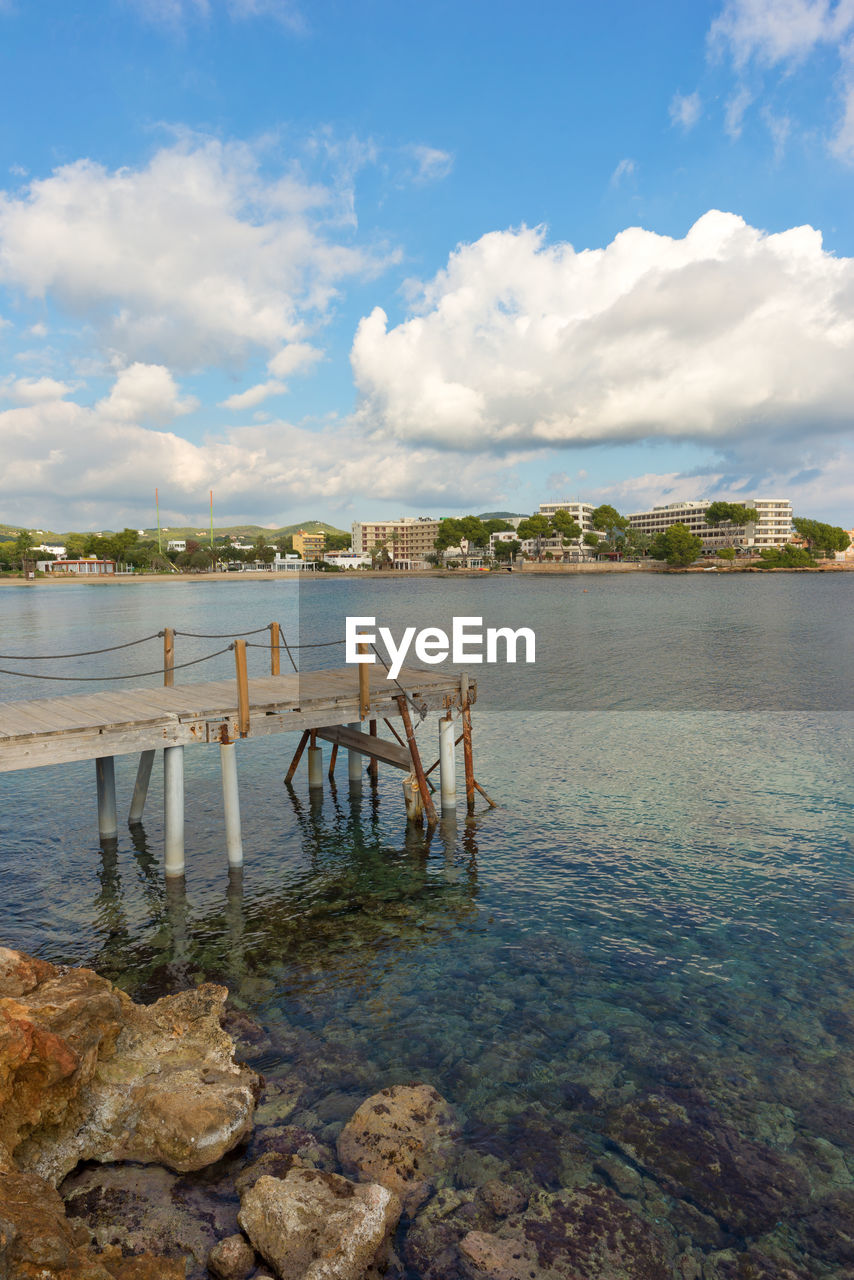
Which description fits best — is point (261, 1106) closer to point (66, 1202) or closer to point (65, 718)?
point (66, 1202)

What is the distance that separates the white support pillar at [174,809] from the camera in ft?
48.6

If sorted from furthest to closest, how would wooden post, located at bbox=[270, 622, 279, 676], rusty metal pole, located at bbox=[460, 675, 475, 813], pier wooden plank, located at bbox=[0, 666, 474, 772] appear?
wooden post, located at bbox=[270, 622, 279, 676], rusty metal pole, located at bbox=[460, 675, 475, 813], pier wooden plank, located at bbox=[0, 666, 474, 772]

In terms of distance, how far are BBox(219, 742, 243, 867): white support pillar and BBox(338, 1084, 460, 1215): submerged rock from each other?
7821 mm

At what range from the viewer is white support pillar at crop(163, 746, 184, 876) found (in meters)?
14.8

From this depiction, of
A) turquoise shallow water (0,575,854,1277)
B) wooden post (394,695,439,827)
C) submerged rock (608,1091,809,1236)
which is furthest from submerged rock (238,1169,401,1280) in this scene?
wooden post (394,695,439,827)

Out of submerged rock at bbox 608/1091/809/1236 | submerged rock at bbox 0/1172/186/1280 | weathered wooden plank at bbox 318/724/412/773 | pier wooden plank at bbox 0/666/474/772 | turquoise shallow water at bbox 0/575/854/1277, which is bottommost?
submerged rock at bbox 608/1091/809/1236

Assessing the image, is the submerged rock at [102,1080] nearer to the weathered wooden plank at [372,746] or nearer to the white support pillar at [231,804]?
the white support pillar at [231,804]

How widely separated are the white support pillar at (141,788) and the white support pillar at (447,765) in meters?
7.17

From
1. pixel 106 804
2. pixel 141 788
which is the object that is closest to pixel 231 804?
pixel 106 804

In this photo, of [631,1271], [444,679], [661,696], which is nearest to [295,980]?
[631,1271]

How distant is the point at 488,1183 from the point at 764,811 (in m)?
14.5

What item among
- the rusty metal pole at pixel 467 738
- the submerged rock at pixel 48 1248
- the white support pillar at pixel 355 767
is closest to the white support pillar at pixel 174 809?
the white support pillar at pixel 355 767

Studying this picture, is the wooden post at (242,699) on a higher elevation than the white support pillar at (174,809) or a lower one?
higher

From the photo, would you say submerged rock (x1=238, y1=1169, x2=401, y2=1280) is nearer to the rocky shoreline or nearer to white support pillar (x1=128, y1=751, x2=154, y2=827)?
the rocky shoreline
